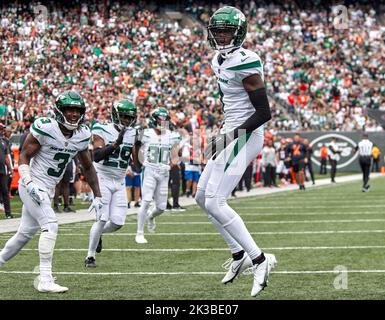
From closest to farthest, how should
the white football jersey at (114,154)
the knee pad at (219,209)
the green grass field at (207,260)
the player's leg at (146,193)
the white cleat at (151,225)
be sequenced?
1. the knee pad at (219,209)
2. the green grass field at (207,260)
3. the white football jersey at (114,154)
4. the player's leg at (146,193)
5. the white cleat at (151,225)

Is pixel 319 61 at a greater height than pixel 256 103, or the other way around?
pixel 256 103

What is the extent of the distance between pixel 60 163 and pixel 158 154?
6237 mm

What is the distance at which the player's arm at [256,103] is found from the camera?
7.39 meters

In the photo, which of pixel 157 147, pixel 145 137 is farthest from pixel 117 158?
pixel 145 137

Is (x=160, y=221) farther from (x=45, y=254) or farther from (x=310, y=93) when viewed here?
(x=310, y=93)

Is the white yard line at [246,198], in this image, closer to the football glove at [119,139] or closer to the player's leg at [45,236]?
the football glove at [119,139]

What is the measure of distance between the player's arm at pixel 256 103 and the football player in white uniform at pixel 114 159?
328cm

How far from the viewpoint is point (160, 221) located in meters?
16.4

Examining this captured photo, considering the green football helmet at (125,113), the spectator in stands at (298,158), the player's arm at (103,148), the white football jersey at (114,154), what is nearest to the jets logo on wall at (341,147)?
the spectator in stands at (298,158)

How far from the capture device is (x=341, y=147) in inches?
1444

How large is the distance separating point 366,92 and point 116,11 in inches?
423

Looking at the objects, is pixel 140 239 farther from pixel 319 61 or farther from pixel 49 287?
pixel 319 61

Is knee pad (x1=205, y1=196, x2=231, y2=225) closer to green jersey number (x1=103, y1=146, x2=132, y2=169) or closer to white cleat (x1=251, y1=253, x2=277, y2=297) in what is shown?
white cleat (x1=251, y1=253, x2=277, y2=297)

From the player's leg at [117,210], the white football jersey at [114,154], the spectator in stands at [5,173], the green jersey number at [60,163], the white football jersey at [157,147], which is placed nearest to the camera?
the green jersey number at [60,163]
